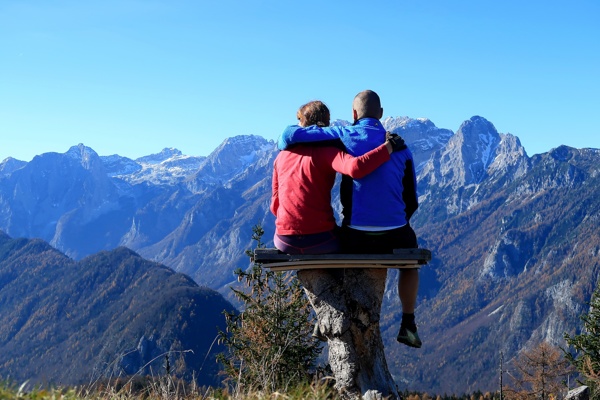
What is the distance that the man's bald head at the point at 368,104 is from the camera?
8.94m

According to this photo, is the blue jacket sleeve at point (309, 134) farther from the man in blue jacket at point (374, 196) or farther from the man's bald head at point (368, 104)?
the man's bald head at point (368, 104)

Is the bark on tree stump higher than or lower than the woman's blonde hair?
lower

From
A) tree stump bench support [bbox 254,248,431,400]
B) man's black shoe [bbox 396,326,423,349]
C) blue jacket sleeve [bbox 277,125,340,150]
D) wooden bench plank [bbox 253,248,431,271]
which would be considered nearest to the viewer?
wooden bench plank [bbox 253,248,431,271]

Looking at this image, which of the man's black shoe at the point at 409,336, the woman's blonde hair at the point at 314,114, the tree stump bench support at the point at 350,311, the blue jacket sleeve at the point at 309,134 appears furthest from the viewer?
the woman's blonde hair at the point at 314,114

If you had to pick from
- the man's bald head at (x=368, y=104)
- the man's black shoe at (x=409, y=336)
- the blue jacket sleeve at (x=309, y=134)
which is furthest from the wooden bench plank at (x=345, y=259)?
the man's bald head at (x=368, y=104)

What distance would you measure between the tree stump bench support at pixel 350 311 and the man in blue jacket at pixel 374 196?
0.27 meters

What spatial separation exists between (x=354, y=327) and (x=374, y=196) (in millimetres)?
1522

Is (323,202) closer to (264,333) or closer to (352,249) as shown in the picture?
(352,249)

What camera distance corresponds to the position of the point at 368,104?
8945 mm

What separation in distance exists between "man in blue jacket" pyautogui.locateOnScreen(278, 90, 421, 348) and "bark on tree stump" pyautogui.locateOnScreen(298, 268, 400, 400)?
0.35m

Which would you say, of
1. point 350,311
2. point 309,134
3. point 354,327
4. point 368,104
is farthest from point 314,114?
point 354,327

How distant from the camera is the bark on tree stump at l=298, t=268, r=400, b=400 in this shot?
8.62 m

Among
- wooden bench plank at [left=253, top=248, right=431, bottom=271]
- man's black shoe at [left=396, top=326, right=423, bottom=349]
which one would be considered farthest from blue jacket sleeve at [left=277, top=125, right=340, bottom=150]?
man's black shoe at [left=396, top=326, right=423, bottom=349]

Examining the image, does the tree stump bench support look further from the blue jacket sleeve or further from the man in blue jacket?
the blue jacket sleeve
